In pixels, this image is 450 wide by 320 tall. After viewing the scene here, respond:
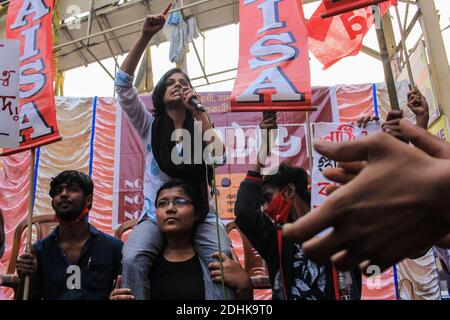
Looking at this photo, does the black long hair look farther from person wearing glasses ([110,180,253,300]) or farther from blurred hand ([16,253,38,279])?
blurred hand ([16,253,38,279])

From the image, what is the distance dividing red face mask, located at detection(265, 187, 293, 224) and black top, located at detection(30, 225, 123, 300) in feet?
3.41

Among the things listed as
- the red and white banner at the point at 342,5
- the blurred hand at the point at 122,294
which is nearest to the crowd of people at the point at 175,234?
the blurred hand at the point at 122,294

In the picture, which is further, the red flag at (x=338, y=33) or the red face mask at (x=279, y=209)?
the red flag at (x=338, y=33)

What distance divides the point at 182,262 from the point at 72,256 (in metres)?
0.79

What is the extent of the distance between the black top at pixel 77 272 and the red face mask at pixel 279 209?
3.41 feet

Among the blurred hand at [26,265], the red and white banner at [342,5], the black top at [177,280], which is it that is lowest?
the black top at [177,280]

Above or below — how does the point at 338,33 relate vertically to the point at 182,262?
above

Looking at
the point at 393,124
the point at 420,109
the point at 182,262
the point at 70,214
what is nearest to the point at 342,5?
the point at 420,109

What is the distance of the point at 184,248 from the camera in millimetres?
2447

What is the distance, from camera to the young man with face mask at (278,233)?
2.44m

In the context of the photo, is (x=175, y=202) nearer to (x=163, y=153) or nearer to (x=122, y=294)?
(x=163, y=153)

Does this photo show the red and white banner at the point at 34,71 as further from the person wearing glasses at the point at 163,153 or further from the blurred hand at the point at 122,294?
the blurred hand at the point at 122,294

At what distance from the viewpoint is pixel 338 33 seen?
5957mm

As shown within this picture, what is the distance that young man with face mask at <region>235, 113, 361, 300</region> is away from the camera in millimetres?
2443
